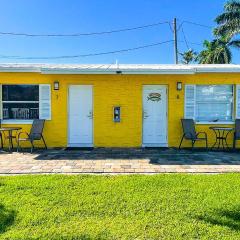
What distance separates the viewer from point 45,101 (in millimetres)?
11680

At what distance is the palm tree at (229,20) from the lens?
2603 centimetres

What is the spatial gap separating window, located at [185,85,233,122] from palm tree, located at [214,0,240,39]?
54.5 feet

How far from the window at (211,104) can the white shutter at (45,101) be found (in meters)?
4.84

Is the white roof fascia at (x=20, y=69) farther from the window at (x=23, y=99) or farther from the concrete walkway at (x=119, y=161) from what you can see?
the concrete walkway at (x=119, y=161)

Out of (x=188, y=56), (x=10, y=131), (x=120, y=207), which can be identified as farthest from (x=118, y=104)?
(x=188, y=56)

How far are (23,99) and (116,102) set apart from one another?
3302mm

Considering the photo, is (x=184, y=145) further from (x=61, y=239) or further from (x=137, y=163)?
(x=61, y=239)

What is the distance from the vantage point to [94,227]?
4.54m

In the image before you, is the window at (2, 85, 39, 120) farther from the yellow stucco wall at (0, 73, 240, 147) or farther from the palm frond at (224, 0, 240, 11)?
the palm frond at (224, 0, 240, 11)

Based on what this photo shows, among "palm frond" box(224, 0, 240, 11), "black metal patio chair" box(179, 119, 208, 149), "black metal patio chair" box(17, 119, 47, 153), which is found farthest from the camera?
"palm frond" box(224, 0, 240, 11)

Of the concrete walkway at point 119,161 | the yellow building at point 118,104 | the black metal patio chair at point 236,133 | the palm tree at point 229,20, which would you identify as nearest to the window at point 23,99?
the yellow building at point 118,104

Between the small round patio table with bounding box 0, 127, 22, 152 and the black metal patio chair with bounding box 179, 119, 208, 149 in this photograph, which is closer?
the small round patio table with bounding box 0, 127, 22, 152

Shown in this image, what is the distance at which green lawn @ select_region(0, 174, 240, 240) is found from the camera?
14.4 ft

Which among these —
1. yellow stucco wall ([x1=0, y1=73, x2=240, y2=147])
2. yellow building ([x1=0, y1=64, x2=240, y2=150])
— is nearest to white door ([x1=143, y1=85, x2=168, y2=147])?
yellow building ([x1=0, y1=64, x2=240, y2=150])
